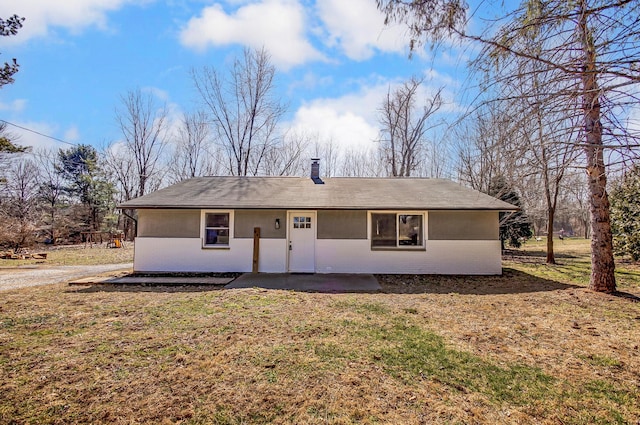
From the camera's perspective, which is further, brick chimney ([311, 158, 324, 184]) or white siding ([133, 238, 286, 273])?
brick chimney ([311, 158, 324, 184])

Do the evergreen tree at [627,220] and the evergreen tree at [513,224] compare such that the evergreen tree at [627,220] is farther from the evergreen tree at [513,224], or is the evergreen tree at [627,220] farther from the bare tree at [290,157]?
the bare tree at [290,157]

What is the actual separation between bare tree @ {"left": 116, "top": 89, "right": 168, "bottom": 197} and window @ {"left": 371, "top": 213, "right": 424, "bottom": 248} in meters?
21.4

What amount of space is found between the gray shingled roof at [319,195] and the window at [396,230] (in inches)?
19.8

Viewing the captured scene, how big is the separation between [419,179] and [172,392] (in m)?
12.1

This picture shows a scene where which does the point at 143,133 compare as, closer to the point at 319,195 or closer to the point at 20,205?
the point at 20,205

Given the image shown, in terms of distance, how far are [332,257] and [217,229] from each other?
12.8 ft

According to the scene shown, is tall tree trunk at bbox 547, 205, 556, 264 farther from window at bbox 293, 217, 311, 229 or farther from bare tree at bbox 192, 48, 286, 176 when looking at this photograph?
bare tree at bbox 192, 48, 286, 176

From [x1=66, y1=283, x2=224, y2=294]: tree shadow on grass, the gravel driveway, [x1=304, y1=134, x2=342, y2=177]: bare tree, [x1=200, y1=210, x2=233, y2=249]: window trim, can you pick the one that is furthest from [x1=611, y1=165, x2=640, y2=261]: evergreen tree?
the gravel driveway

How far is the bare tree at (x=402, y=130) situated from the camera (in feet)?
73.8

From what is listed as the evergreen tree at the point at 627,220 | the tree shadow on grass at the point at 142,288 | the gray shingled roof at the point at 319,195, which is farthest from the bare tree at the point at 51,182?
the evergreen tree at the point at 627,220

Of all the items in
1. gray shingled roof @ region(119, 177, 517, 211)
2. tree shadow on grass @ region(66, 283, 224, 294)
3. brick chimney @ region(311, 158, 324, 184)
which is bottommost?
tree shadow on grass @ region(66, 283, 224, 294)

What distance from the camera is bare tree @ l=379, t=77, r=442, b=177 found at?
22.5 m

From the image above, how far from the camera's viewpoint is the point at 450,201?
991 cm

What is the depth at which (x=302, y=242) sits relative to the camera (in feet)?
32.9
